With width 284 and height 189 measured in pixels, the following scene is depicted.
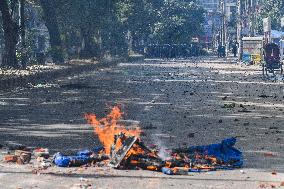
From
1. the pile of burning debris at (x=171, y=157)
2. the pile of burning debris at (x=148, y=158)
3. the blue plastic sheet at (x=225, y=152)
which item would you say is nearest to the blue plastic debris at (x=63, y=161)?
the pile of burning debris at (x=148, y=158)

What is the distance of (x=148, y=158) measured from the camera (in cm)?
1066

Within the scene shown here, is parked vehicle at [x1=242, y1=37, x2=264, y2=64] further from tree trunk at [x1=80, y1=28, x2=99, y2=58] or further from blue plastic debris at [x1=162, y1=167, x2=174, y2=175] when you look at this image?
blue plastic debris at [x1=162, y1=167, x2=174, y2=175]

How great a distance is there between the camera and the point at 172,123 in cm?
1727

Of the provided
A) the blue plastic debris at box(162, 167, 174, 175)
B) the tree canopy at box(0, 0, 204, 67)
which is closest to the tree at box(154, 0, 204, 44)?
the tree canopy at box(0, 0, 204, 67)

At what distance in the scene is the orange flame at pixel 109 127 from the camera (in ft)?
40.5

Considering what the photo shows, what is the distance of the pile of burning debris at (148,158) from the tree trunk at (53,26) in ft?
135

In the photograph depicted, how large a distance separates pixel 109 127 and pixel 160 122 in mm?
1912

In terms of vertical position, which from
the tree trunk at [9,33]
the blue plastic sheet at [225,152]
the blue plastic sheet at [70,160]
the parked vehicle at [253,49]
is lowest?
the parked vehicle at [253,49]

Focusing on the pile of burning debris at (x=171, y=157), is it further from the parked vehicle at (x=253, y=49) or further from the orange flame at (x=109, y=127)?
the parked vehicle at (x=253, y=49)

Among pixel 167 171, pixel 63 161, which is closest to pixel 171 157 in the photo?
pixel 167 171

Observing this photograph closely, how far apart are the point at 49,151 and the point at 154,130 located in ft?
13.6

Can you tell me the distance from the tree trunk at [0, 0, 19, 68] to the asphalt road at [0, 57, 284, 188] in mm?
9987

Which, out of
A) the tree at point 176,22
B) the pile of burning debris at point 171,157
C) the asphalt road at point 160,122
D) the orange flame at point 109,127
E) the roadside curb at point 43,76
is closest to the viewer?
the asphalt road at point 160,122

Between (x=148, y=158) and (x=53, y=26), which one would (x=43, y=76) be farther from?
(x=148, y=158)
